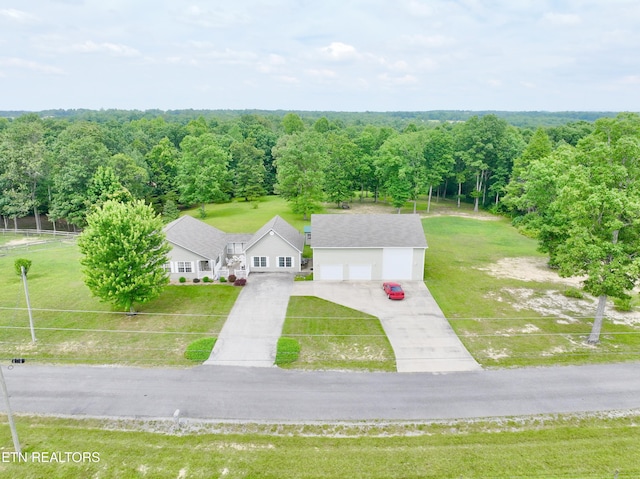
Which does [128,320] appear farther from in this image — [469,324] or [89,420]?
[469,324]

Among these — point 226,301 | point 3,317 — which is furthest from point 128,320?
point 3,317

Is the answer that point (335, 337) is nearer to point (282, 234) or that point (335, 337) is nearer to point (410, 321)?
point (410, 321)

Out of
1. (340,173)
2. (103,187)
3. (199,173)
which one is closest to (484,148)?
(340,173)

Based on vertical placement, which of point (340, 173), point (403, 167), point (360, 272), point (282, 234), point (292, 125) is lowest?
point (360, 272)

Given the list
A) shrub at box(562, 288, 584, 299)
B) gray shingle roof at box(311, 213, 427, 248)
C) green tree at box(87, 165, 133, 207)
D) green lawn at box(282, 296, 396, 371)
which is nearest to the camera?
green lawn at box(282, 296, 396, 371)

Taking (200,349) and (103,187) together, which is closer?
(200,349)

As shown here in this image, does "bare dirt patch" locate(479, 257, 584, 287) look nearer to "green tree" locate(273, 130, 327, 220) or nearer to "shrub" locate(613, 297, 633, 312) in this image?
"shrub" locate(613, 297, 633, 312)

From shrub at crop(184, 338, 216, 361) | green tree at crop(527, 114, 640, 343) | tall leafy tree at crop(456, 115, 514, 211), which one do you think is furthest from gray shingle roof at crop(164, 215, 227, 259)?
tall leafy tree at crop(456, 115, 514, 211)

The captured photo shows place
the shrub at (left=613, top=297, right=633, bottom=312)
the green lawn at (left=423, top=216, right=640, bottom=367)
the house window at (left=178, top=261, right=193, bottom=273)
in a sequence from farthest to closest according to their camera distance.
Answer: the house window at (left=178, top=261, right=193, bottom=273) → the shrub at (left=613, top=297, right=633, bottom=312) → the green lawn at (left=423, top=216, right=640, bottom=367)
